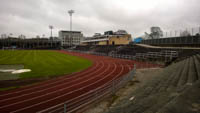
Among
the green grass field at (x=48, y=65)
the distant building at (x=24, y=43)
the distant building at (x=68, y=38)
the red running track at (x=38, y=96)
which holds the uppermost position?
the distant building at (x=68, y=38)

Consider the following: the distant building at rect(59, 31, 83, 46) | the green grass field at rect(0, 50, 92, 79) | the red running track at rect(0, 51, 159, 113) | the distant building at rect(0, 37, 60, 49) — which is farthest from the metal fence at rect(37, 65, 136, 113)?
the distant building at rect(59, 31, 83, 46)

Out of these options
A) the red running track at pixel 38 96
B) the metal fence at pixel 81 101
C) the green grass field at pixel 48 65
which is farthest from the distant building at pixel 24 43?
the metal fence at pixel 81 101

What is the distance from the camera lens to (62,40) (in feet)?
375

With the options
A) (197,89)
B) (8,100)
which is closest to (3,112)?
(8,100)

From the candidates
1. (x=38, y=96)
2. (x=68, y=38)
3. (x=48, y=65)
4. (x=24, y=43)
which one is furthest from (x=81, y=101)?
(x=24, y=43)

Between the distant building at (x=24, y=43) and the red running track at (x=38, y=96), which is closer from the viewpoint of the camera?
the red running track at (x=38, y=96)

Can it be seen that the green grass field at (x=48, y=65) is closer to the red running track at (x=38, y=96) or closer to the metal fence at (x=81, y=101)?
the red running track at (x=38, y=96)

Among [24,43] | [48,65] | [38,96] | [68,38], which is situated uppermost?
[68,38]

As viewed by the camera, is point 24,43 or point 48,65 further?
point 24,43

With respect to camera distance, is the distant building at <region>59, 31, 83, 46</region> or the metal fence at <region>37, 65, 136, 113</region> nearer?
the metal fence at <region>37, 65, 136, 113</region>

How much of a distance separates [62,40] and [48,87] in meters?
111

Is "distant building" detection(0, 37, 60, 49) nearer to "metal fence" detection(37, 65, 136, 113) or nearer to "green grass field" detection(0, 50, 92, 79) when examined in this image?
"green grass field" detection(0, 50, 92, 79)

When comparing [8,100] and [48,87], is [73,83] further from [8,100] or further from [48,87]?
[8,100]

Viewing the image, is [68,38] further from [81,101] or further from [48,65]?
[81,101]
